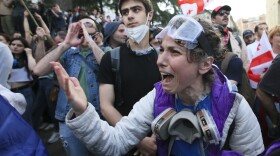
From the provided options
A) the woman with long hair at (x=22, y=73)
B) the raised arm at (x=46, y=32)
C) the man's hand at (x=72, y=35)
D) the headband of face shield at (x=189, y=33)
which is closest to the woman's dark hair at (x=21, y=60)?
the woman with long hair at (x=22, y=73)

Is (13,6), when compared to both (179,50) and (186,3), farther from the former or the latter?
(179,50)

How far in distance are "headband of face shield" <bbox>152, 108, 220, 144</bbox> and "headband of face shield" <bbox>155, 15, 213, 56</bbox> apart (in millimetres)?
365

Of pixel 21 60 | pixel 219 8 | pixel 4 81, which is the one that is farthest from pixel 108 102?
pixel 21 60

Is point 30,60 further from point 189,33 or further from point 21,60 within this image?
point 189,33

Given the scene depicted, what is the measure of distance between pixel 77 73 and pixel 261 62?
1.91 meters

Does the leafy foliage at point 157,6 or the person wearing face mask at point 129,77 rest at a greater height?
the person wearing face mask at point 129,77

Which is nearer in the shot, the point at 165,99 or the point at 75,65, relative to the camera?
the point at 165,99

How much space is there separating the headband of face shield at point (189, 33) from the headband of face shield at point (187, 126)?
365 millimetres

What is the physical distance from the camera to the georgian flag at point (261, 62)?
3520mm

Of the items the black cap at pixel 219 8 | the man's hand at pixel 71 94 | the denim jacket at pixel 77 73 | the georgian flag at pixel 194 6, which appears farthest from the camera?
the black cap at pixel 219 8

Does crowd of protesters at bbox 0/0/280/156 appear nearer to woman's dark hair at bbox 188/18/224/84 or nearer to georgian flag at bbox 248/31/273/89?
woman's dark hair at bbox 188/18/224/84

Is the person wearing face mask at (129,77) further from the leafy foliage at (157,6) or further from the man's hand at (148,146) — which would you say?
the leafy foliage at (157,6)

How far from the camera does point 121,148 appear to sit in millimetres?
2000

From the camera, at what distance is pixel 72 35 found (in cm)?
302
